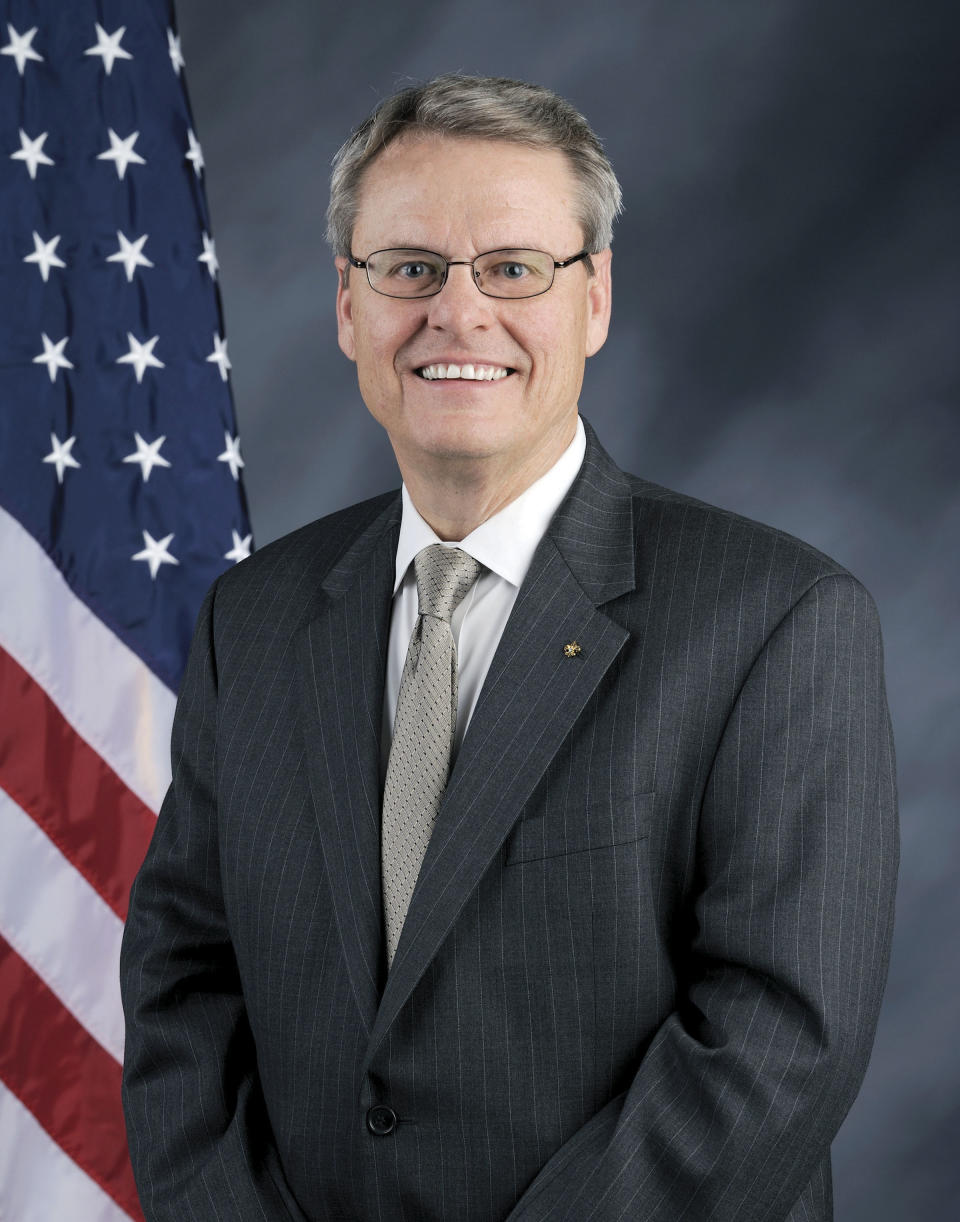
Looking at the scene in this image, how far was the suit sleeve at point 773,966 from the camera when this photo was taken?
162cm

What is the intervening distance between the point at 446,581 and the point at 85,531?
1.18 meters

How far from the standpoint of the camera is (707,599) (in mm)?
1797

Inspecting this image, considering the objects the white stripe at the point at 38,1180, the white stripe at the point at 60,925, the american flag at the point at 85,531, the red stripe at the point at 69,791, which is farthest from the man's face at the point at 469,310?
the white stripe at the point at 38,1180

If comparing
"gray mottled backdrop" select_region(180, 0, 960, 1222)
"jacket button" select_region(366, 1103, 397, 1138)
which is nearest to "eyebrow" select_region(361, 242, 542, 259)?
"jacket button" select_region(366, 1103, 397, 1138)

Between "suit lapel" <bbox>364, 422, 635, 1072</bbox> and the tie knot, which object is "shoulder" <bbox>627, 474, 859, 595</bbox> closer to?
"suit lapel" <bbox>364, 422, 635, 1072</bbox>

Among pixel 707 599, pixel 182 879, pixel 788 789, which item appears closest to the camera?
pixel 788 789

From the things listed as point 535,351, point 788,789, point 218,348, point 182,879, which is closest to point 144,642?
point 218,348

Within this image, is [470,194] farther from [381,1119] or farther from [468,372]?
[381,1119]

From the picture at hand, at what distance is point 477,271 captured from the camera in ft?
6.14

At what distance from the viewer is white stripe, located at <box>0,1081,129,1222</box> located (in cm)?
278

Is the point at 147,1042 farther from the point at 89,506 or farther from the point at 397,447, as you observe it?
the point at 89,506

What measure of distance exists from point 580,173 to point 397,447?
0.46m

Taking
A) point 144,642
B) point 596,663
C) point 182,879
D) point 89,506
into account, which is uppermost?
point 89,506

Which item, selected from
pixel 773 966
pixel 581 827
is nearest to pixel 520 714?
pixel 581 827
